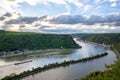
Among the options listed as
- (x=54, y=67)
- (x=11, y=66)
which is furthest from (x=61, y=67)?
(x=11, y=66)

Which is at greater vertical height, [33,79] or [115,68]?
[115,68]

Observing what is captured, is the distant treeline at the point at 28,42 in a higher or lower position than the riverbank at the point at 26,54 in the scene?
higher

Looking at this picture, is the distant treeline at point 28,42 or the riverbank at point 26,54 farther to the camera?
the distant treeline at point 28,42

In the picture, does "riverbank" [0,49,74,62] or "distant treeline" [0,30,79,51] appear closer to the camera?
"riverbank" [0,49,74,62]

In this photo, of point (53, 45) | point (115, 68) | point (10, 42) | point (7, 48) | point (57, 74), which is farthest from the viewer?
point (53, 45)

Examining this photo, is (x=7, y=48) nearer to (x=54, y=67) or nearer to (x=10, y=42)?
(x=10, y=42)

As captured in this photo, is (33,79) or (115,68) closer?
(115,68)

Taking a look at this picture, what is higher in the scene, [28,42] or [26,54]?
[28,42]

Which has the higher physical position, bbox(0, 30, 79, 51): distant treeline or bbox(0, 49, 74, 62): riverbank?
bbox(0, 30, 79, 51): distant treeline

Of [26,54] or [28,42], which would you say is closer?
[26,54]

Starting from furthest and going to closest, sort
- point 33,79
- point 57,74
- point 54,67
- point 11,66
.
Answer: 1. point 11,66
2. point 54,67
3. point 57,74
4. point 33,79

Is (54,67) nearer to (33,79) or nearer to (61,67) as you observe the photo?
Answer: (61,67)
